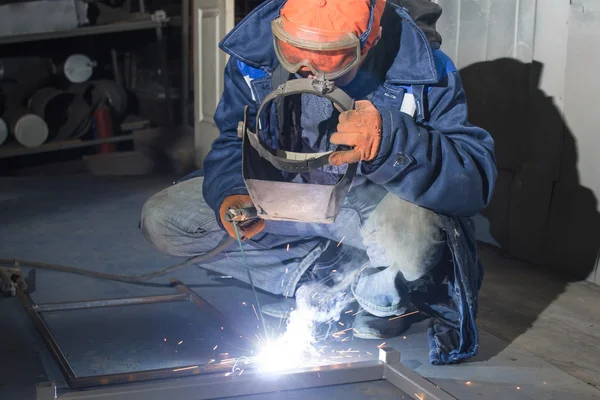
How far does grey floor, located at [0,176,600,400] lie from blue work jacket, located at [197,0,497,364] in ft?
0.44

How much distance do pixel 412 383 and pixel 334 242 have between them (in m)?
0.73

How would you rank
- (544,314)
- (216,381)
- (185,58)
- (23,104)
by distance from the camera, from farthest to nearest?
1. (185,58)
2. (23,104)
3. (544,314)
4. (216,381)

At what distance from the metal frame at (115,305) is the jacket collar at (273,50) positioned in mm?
720

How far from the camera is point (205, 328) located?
2178 millimetres

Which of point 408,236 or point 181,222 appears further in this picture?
point 181,222

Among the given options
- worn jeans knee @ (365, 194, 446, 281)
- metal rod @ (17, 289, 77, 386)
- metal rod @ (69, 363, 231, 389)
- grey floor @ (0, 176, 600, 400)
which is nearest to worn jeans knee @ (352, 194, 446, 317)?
worn jeans knee @ (365, 194, 446, 281)

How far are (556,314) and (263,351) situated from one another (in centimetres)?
100

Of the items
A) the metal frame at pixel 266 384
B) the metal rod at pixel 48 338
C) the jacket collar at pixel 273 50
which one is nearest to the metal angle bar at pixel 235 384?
the metal frame at pixel 266 384

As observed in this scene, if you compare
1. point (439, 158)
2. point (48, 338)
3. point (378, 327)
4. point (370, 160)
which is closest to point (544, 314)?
point (378, 327)

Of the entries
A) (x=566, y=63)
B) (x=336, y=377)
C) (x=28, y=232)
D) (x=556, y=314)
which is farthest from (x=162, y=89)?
(x=336, y=377)

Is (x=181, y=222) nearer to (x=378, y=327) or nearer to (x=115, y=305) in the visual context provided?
(x=115, y=305)

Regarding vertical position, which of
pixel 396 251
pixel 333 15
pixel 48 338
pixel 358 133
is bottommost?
pixel 48 338

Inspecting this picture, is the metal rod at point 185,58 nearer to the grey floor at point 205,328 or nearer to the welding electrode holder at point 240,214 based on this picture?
the grey floor at point 205,328

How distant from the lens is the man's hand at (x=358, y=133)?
1.75 meters
